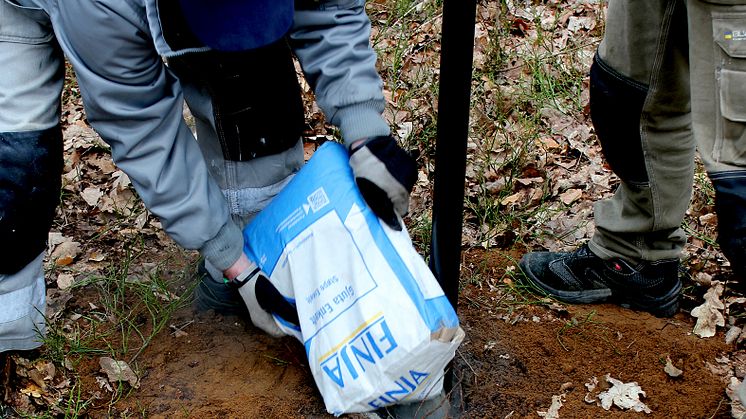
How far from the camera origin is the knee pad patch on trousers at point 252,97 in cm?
234

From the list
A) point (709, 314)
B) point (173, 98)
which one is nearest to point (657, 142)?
point (709, 314)

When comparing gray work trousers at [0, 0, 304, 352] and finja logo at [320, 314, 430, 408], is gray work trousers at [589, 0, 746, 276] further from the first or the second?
gray work trousers at [0, 0, 304, 352]

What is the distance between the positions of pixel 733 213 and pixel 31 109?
6.46 feet

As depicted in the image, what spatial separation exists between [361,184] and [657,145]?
1.01 metres

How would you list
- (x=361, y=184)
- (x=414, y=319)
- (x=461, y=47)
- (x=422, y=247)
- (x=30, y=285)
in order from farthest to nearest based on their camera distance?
(x=422, y=247) < (x=30, y=285) < (x=361, y=184) < (x=414, y=319) < (x=461, y=47)

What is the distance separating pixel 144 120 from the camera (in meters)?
2.16

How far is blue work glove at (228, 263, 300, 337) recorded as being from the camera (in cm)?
230

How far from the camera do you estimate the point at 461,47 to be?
67.9 inches

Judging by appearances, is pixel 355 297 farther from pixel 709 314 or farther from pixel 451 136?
pixel 709 314

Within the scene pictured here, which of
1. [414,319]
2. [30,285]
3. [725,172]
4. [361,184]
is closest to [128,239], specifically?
[30,285]

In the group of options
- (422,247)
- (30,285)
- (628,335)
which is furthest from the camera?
(422,247)

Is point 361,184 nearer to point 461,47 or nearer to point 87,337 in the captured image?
point 461,47

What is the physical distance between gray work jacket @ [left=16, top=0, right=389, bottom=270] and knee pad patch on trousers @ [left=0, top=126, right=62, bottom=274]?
0.59 ft

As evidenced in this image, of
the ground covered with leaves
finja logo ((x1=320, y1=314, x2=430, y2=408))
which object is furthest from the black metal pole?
the ground covered with leaves
